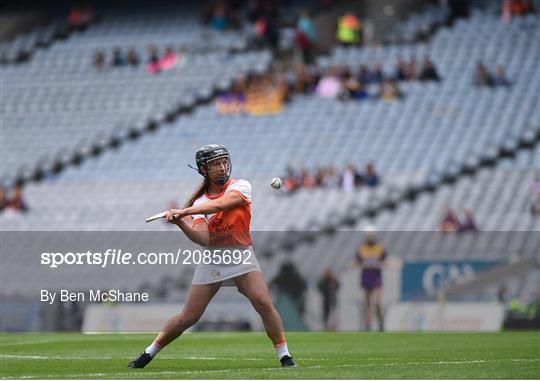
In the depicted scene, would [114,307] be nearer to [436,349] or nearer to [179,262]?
[179,262]

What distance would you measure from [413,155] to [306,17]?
7.81 m

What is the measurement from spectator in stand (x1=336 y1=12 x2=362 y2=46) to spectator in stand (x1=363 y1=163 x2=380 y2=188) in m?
7.12

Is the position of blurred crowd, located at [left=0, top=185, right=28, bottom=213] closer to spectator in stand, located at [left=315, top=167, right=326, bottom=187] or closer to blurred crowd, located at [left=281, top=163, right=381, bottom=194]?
blurred crowd, located at [left=281, top=163, right=381, bottom=194]

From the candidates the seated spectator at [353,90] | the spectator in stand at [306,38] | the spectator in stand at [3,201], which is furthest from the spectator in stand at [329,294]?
the spectator in stand at [306,38]

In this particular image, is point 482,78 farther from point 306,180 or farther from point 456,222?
point 456,222

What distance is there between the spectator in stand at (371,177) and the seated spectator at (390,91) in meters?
3.53

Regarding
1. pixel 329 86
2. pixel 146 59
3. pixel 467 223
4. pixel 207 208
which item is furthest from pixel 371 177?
pixel 207 208

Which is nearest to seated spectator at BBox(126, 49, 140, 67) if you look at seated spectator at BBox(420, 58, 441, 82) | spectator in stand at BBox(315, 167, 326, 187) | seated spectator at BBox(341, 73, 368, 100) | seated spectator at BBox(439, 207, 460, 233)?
seated spectator at BBox(341, 73, 368, 100)

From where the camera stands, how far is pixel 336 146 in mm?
30469

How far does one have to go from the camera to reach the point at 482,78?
30406mm

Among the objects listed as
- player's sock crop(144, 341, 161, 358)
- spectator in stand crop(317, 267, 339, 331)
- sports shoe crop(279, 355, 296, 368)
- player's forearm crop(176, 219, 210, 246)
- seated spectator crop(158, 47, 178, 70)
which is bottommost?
sports shoe crop(279, 355, 296, 368)

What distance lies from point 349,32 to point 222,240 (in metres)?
24.8

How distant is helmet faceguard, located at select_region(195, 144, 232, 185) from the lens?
34.2ft

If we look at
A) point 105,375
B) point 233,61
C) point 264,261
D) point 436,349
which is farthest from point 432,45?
point 105,375
